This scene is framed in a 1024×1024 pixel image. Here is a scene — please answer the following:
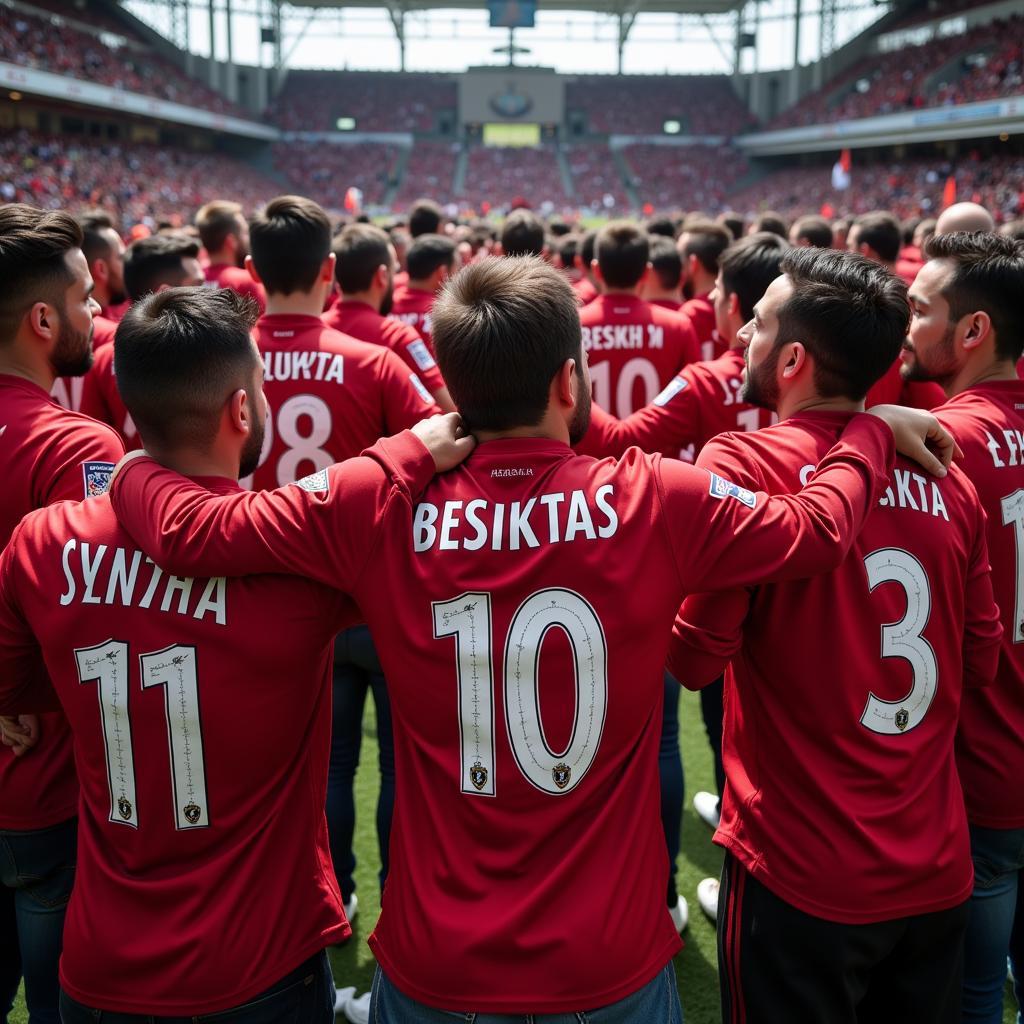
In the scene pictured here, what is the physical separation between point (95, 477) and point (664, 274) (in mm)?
3831

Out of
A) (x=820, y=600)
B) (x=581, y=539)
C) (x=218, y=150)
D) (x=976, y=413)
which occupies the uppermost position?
(x=218, y=150)

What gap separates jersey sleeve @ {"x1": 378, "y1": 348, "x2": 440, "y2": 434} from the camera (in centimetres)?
327

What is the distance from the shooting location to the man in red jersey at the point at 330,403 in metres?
3.26

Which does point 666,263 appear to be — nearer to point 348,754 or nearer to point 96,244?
point 96,244

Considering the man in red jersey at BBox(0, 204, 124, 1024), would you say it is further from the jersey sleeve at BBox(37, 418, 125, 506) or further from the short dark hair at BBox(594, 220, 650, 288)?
the short dark hair at BBox(594, 220, 650, 288)

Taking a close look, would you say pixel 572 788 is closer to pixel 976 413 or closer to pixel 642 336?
pixel 976 413

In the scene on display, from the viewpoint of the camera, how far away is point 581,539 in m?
1.65

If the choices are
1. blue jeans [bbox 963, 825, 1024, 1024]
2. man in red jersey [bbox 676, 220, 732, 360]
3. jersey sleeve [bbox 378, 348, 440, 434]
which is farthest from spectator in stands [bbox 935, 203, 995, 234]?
blue jeans [bbox 963, 825, 1024, 1024]

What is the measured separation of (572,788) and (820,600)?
0.61 metres

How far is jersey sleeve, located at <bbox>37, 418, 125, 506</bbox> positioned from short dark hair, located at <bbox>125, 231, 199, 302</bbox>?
7.16 ft

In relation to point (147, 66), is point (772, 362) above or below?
below

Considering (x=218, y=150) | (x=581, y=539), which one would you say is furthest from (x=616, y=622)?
(x=218, y=150)

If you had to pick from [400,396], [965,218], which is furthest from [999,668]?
[965,218]

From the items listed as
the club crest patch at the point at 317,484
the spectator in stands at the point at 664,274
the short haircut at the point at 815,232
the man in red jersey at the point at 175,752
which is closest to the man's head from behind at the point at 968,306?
the man in red jersey at the point at 175,752
